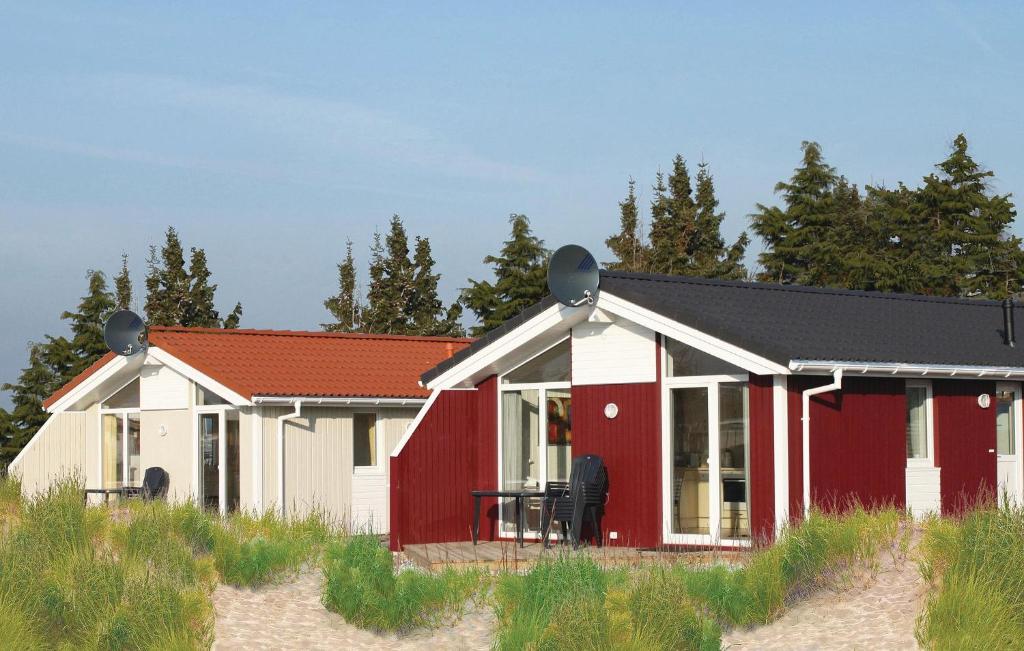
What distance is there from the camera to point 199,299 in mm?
42719

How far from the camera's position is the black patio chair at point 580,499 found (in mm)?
16266

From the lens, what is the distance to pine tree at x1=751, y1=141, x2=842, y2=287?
138 ft

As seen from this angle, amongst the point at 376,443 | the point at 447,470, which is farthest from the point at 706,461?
the point at 376,443

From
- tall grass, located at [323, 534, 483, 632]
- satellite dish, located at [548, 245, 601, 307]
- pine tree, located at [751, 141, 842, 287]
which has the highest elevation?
pine tree, located at [751, 141, 842, 287]

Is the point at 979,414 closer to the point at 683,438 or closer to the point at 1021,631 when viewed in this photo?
the point at 683,438

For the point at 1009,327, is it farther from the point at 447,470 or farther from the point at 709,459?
the point at 447,470

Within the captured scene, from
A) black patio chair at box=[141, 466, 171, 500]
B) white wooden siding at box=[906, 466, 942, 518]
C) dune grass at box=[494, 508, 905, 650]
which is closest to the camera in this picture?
dune grass at box=[494, 508, 905, 650]

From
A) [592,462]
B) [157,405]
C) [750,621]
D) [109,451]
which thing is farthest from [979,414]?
[109,451]

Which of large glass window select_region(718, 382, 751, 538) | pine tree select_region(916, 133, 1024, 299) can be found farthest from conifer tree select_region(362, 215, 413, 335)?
large glass window select_region(718, 382, 751, 538)

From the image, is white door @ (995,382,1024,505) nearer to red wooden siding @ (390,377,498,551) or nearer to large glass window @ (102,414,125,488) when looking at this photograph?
red wooden siding @ (390,377,498,551)

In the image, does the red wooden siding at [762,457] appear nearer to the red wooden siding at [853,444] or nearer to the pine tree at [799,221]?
the red wooden siding at [853,444]

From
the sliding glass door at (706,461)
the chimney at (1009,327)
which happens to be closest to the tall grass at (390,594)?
the sliding glass door at (706,461)

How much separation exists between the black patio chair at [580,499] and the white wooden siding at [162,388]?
7768mm

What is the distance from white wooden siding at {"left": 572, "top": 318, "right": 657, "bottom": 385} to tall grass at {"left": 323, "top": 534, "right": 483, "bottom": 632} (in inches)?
214
